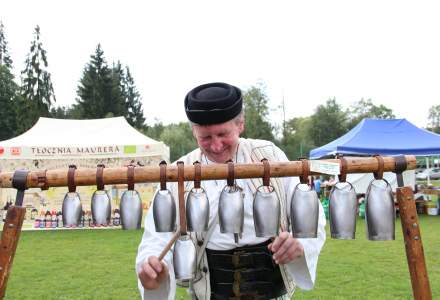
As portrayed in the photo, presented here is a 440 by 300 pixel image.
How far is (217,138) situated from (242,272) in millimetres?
641

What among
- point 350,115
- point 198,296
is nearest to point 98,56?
point 350,115

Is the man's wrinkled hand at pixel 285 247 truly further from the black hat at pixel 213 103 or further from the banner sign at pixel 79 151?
the banner sign at pixel 79 151

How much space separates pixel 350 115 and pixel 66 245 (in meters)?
47.1

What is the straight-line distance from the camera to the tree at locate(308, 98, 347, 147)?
47.1 metres

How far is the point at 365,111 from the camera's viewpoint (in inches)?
2159

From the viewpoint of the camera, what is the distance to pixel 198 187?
5.74ft

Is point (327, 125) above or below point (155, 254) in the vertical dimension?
above

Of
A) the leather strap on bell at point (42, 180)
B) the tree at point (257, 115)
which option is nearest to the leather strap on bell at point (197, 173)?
the leather strap on bell at point (42, 180)

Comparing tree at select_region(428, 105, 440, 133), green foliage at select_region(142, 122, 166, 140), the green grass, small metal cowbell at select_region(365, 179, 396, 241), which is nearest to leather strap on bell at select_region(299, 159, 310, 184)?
small metal cowbell at select_region(365, 179, 396, 241)

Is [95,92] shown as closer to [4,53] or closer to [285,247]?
[4,53]

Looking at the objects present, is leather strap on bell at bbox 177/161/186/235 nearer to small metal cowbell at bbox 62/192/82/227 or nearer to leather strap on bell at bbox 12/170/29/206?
small metal cowbell at bbox 62/192/82/227

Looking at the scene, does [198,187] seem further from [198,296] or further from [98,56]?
[98,56]

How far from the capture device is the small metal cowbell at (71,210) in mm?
1760

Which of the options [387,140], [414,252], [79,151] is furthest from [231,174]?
[387,140]
